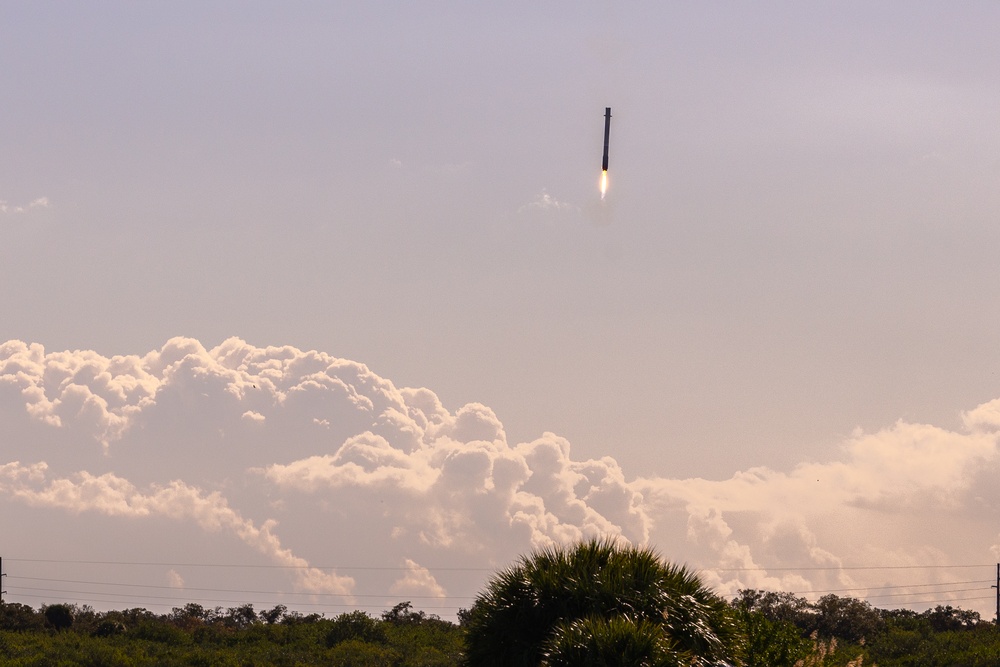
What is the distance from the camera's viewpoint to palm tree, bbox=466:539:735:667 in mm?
26938

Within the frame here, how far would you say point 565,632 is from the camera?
1012 inches

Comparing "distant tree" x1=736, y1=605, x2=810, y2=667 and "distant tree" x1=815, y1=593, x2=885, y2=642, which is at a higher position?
"distant tree" x1=815, y1=593, x2=885, y2=642

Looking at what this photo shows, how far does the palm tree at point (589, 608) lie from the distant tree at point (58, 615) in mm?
76257

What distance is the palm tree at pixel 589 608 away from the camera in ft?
88.4

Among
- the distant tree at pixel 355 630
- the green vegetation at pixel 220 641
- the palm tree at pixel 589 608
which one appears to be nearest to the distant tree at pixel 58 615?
the green vegetation at pixel 220 641

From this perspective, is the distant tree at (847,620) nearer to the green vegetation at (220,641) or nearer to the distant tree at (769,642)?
the green vegetation at (220,641)

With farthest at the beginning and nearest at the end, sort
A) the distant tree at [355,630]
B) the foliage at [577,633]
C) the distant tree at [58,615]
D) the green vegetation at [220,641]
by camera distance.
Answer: the distant tree at [58,615]
the distant tree at [355,630]
the green vegetation at [220,641]
the foliage at [577,633]

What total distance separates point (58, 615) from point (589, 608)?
81.5m

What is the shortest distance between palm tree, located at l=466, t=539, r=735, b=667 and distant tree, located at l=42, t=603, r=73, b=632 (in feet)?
250

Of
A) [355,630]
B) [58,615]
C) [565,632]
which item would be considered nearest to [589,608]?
[565,632]

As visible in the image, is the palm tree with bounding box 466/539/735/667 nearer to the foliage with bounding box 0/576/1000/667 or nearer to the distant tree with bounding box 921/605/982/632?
the foliage with bounding box 0/576/1000/667

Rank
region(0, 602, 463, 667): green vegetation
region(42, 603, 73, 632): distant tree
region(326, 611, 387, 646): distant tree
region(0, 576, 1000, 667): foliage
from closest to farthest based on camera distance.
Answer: region(0, 576, 1000, 667): foliage, region(0, 602, 463, 667): green vegetation, region(326, 611, 387, 646): distant tree, region(42, 603, 73, 632): distant tree

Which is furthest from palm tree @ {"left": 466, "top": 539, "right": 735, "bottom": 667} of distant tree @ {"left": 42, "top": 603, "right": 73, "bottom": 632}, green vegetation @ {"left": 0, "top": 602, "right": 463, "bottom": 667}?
distant tree @ {"left": 42, "top": 603, "right": 73, "bottom": 632}

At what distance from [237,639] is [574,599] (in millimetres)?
59022
